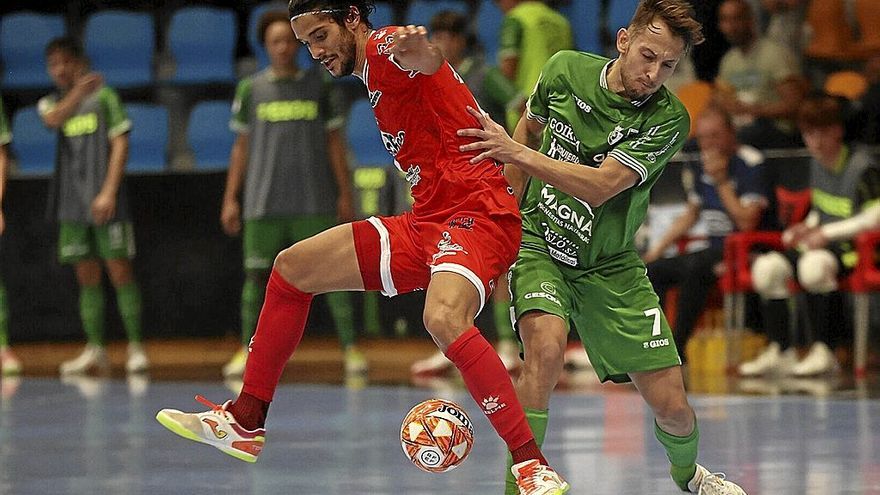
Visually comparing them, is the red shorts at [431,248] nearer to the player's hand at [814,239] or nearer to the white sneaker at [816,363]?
the player's hand at [814,239]

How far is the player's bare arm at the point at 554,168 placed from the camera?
177 inches

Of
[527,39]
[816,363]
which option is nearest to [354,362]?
[527,39]

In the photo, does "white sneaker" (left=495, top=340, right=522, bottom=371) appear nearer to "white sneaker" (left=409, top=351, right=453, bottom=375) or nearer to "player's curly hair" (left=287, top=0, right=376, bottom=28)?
"white sneaker" (left=409, top=351, right=453, bottom=375)

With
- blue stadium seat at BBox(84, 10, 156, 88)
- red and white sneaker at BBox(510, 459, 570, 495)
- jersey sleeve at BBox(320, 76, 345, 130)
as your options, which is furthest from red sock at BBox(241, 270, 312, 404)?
blue stadium seat at BBox(84, 10, 156, 88)

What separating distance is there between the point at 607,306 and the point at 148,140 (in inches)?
327

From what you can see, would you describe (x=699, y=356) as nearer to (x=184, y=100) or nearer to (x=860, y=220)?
(x=860, y=220)

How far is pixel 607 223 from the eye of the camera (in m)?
4.86

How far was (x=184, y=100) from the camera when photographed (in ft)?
43.2

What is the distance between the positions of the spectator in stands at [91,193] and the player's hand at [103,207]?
4.1 inches

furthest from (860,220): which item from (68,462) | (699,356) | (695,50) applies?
(68,462)

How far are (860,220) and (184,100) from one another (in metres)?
6.14

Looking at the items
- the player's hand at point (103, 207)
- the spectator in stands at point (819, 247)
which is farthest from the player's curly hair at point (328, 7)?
the player's hand at point (103, 207)

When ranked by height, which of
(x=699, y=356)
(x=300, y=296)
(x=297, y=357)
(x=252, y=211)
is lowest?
(x=297, y=357)

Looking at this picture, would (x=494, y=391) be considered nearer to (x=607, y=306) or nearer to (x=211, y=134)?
(x=607, y=306)
